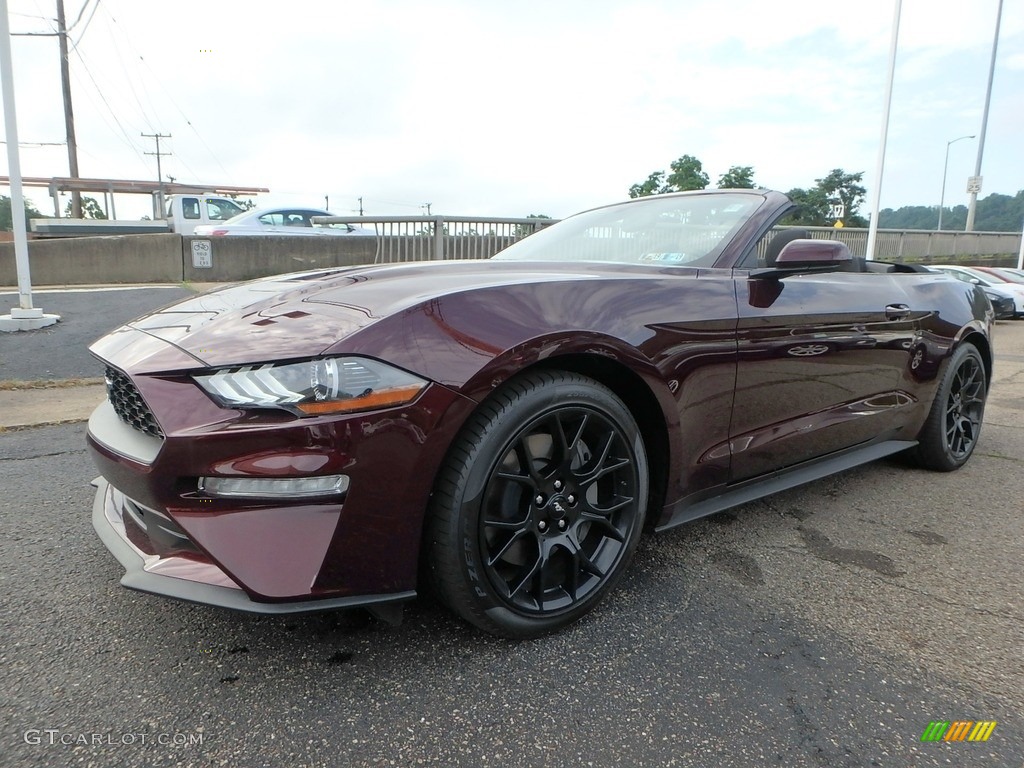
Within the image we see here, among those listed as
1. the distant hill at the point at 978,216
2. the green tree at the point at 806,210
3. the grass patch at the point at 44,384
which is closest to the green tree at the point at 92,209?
the green tree at the point at 806,210

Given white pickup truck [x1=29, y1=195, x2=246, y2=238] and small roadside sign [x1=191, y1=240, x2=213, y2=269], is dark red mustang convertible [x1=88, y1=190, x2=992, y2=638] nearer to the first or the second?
small roadside sign [x1=191, y1=240, x2=213, y2=269]

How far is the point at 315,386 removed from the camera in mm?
1578

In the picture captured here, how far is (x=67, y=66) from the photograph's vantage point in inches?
927

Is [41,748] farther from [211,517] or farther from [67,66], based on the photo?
[67,66]

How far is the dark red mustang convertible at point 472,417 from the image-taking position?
1.57 m

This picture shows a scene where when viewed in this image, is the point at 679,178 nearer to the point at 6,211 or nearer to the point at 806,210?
the point at 806,210

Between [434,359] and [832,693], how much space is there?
134cm

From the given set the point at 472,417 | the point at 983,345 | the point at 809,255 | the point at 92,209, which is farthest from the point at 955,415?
the point at 92,209

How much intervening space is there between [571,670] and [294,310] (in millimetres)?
1247

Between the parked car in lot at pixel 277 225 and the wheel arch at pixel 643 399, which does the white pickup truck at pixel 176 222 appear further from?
the wheel arch at pixel 643 399

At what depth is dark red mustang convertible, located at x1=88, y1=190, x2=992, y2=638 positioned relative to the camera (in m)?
1.57

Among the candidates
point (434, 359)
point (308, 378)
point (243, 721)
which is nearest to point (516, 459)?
point (434, 359)

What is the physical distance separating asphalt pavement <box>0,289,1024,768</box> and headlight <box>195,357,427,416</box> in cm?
73

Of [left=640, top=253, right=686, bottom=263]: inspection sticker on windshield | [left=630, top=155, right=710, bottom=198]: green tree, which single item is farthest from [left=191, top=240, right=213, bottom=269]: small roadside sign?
[left=630, top=155, right=710, bottom=198]: green tree
